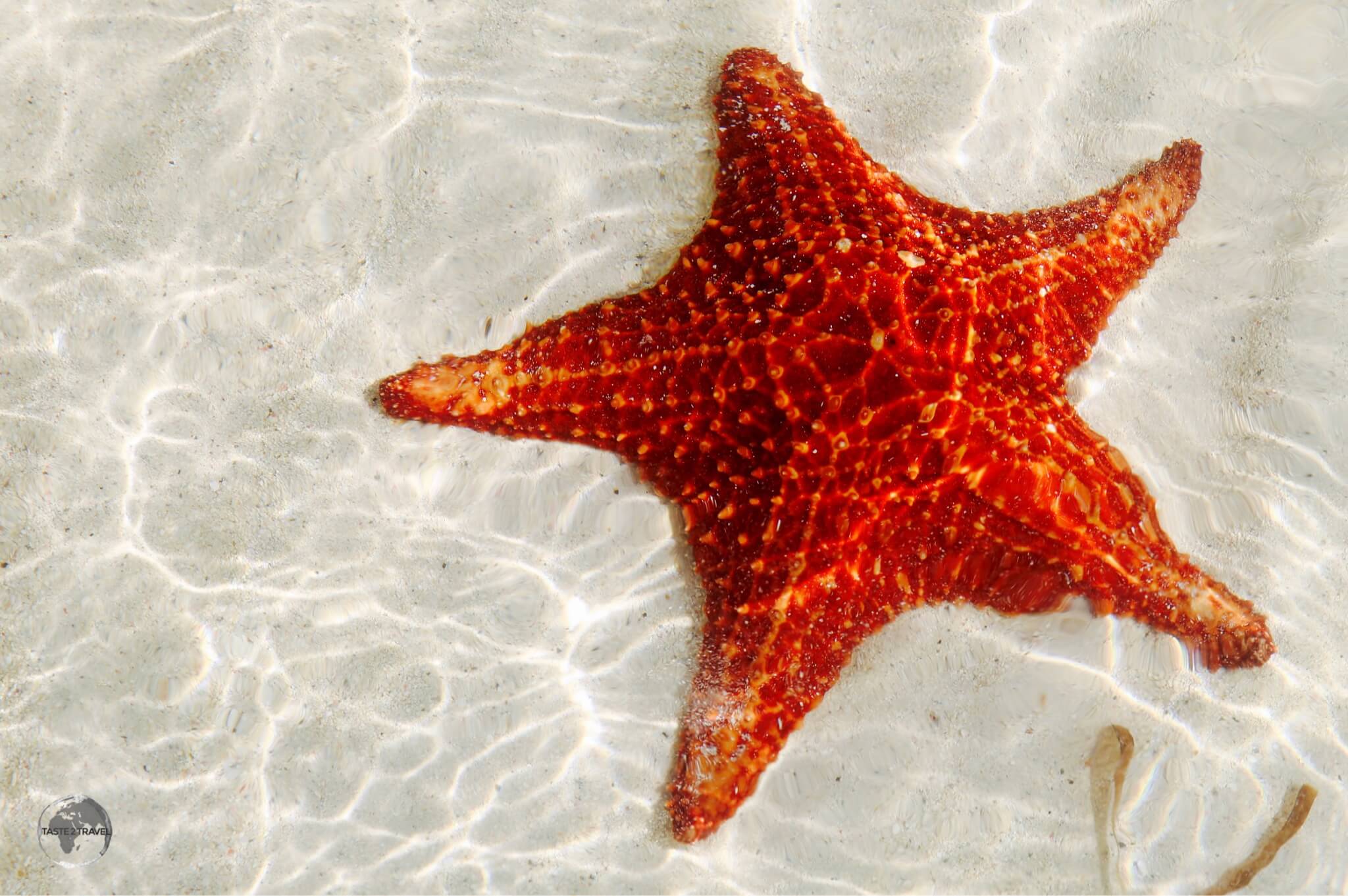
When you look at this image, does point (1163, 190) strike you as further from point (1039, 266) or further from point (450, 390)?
point (450, 390)

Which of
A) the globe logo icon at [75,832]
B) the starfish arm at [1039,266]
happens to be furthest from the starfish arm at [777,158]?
the globe logo icon at [75,832]

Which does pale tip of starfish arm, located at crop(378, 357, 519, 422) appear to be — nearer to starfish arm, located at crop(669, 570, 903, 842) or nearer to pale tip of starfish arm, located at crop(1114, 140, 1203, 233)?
starfish arm, located at crop(669, 570, 903, 842)

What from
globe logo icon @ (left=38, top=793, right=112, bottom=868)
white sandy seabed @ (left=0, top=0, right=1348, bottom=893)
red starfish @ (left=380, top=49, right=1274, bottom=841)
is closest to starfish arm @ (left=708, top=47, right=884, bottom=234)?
red starfish @ (left=380, top=49, right=1274, bottom=841)

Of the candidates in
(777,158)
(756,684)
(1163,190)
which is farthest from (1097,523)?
(777,158)

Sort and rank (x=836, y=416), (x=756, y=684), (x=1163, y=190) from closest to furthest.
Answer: (x=836, y=416)
(x=756, y=684)
(x=1163, y=190)

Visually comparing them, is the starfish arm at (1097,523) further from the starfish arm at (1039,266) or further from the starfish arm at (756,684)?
the starfish arm at (756,684)

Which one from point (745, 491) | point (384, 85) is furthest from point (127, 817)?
point (384, 85)

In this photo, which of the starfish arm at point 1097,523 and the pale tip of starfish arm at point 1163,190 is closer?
the starfish arm at point 1097,523
